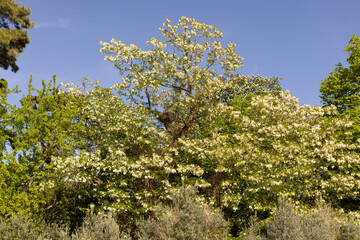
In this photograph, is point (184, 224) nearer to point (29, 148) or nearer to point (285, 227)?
point (285, 227)

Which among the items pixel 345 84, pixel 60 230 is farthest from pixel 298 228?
pixel 345 84

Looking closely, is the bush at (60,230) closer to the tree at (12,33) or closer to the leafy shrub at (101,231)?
the leafy shrub at (101,231)

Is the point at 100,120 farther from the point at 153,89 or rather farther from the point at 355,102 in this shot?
the point at 355,102

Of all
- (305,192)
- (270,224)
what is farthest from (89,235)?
(305,192)

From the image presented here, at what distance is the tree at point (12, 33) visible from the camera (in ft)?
82.7

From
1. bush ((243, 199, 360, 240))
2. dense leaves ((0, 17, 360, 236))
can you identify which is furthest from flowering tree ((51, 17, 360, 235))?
bush ((243, 199, 360, 240))

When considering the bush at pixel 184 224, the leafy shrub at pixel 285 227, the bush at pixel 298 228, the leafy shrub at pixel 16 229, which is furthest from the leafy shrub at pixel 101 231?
the leafy shrub at pixel 285 227

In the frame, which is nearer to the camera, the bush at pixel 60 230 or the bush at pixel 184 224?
the bush at pixel 60 230

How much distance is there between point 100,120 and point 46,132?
5.96m

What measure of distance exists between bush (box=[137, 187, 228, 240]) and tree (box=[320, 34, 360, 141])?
1937 centimetres

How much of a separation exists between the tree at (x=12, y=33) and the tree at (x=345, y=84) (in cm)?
2706

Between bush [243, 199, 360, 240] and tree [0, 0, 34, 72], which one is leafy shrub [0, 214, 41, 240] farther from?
tree [0, 0, 34, 72]

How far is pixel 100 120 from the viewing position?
20703 millimetres

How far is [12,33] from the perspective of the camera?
25531 millimetres
